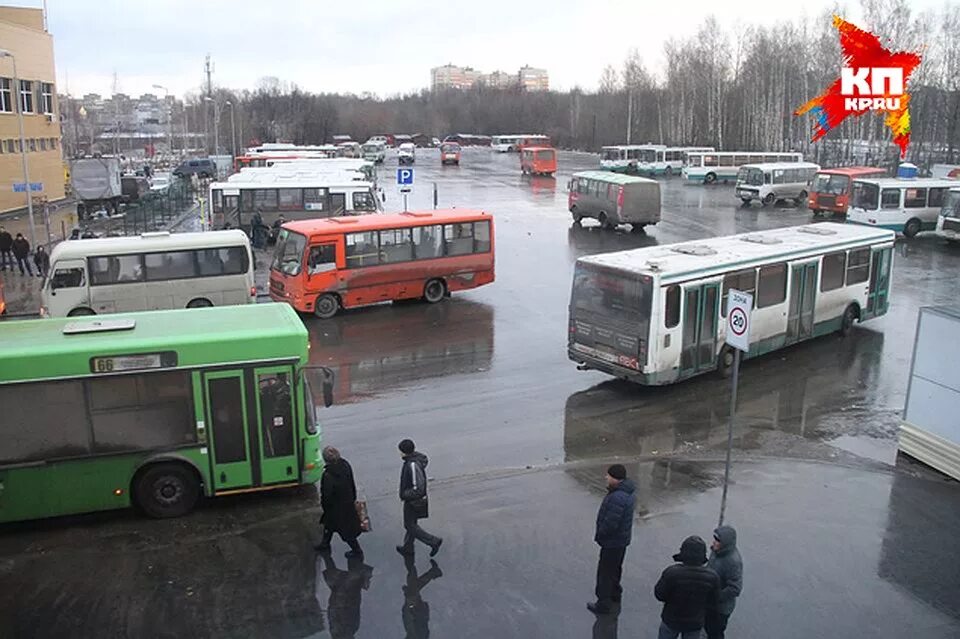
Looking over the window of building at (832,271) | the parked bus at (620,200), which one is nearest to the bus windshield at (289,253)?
the window of building at (832,271)

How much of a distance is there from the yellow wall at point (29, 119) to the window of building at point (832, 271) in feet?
123

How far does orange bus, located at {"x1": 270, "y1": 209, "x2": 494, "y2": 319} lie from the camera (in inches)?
824

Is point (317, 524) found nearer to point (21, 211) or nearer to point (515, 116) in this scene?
point (21, 211)

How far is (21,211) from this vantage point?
43.6 meters

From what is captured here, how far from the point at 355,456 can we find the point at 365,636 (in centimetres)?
463

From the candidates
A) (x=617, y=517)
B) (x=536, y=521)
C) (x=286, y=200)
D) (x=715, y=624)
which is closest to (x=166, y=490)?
(x=536, y=521)

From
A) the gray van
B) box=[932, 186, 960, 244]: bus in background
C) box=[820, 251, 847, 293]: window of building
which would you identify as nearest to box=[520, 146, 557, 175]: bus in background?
the gray van

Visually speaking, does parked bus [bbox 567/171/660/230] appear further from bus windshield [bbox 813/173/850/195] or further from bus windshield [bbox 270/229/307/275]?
bus windshield [bbox 270/229/307/275]

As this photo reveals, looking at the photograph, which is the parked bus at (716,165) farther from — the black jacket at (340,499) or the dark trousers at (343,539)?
the black jacket at (340,499)

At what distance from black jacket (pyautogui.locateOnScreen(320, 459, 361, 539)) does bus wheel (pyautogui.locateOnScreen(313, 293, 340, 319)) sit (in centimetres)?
1244

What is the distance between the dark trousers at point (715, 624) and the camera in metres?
7.22

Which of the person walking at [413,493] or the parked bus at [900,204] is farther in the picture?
the parked bus at [900,204]

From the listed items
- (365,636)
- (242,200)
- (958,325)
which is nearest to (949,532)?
(958,325)

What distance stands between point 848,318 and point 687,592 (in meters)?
13.9
